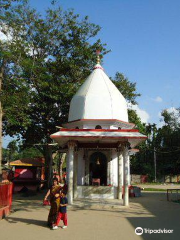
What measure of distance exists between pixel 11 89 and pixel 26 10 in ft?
34.7

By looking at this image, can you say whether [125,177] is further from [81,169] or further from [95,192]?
[81,169]

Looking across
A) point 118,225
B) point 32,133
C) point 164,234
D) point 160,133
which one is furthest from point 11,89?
point 160,133

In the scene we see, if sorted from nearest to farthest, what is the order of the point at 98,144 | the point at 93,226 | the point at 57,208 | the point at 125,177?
1. the point at 57,208
2. the point at 93,226
3. the point at 125,177
4. the point at 98,144

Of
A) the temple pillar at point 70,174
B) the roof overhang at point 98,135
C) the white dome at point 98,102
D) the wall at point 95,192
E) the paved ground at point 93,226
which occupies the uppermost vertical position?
the white dome at point 98,102

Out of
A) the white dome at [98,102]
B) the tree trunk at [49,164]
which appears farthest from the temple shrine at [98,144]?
the tree trunk at [49,164]

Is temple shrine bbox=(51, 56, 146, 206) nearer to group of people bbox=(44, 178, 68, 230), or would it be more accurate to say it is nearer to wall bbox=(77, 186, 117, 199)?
wall bbox=(77, 186, 117, 199)

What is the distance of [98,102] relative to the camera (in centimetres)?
1641

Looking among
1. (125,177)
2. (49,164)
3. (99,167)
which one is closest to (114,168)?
(99,167)

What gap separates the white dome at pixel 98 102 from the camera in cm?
1620

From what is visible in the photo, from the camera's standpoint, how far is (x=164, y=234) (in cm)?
729

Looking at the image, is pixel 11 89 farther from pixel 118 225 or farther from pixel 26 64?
pixel 118 225

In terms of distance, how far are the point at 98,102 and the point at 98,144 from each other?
292 cm

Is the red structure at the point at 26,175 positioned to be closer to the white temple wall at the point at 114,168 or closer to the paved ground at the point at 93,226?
the white temple wall at the point at 114,168

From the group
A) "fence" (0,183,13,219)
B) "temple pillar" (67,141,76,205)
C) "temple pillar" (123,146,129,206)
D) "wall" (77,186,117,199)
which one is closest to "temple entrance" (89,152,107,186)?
"wall" (77,186,117,199)
